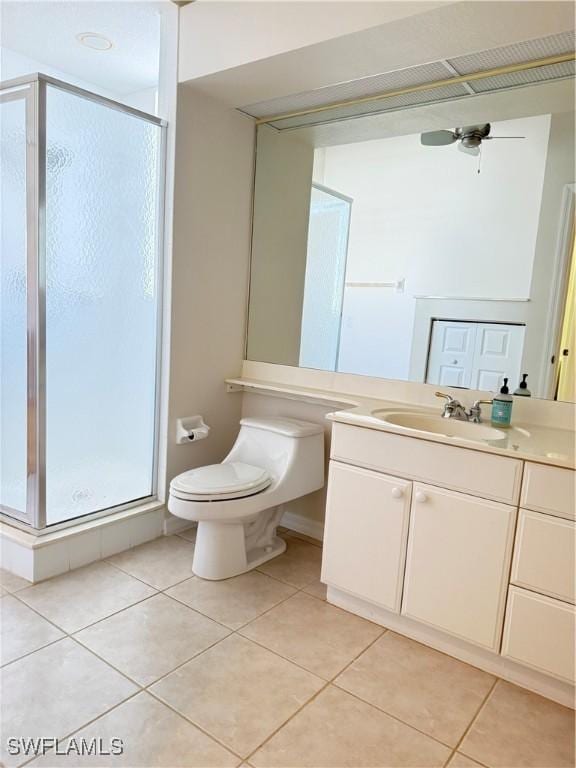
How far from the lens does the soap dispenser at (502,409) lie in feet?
6.39

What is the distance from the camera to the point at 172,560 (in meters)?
2.41

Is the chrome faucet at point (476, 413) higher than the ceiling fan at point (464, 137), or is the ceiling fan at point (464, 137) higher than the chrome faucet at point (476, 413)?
the ceiling fan at point (464, 137)

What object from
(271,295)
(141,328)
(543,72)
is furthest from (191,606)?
(543,72)

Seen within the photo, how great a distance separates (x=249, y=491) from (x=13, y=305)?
4.22 ft

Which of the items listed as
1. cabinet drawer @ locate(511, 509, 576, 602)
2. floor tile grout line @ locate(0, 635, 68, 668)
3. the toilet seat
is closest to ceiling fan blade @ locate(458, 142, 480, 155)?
cabinet drawer @ locate(511, 509, 576, 602)

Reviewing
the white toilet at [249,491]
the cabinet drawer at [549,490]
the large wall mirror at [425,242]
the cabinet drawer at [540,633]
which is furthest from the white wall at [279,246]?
the cabinet drawer at [540,633]

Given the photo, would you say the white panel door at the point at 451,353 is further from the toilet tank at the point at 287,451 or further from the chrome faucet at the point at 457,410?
the toilet tank at the point at 287,451

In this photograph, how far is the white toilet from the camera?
2.14m

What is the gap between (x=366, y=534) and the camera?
76.8 inches

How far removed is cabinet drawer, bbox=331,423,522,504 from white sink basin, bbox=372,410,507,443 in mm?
103

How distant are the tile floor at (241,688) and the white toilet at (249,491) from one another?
0.57 ft

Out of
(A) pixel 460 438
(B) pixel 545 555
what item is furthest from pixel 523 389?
(B) pixel 545 555

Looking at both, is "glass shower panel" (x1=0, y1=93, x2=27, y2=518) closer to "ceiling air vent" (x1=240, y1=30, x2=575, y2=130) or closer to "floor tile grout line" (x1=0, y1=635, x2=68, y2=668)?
"floor tile grout line" (x1=0, y1=635, x2=68, y2=668)

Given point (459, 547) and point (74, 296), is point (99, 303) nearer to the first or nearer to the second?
point (74, 296)
